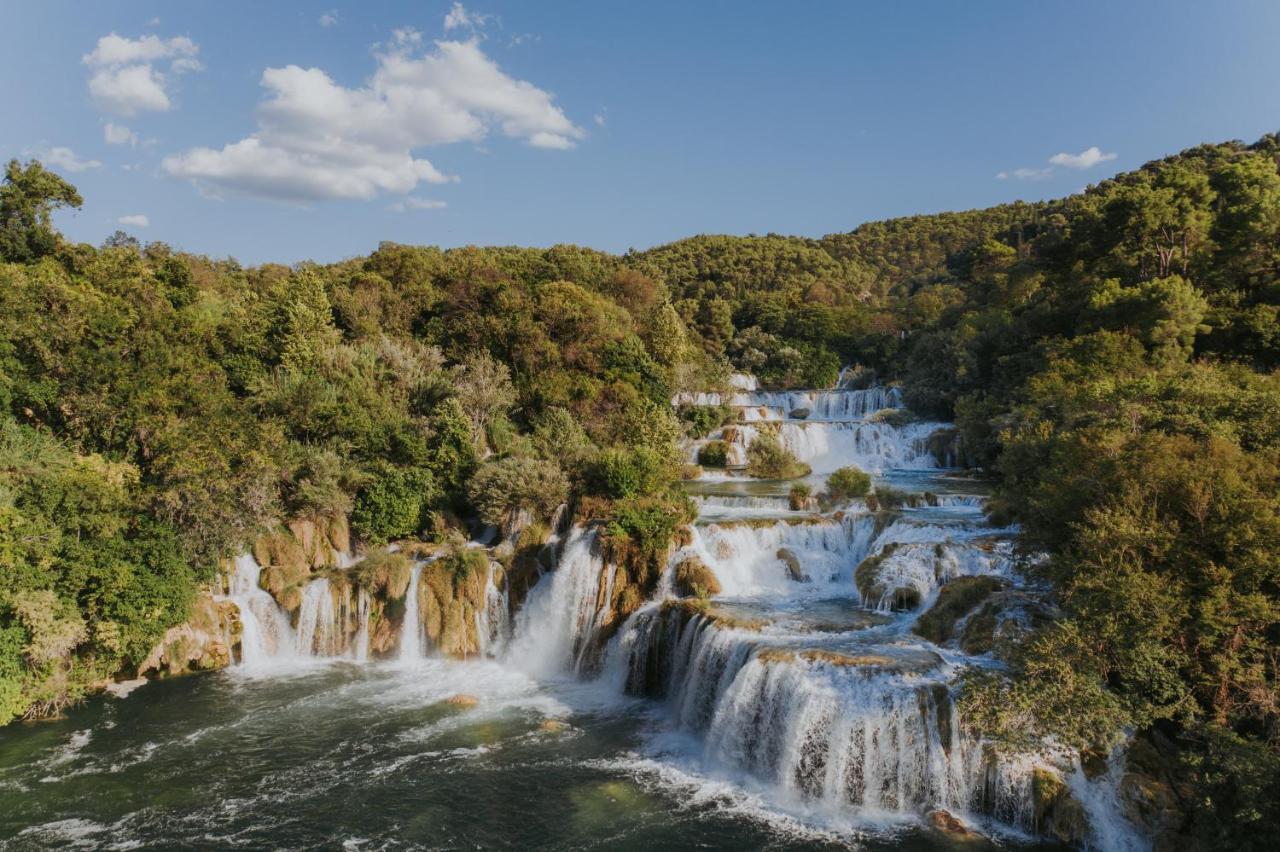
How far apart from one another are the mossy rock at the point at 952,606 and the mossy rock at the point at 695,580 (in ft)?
17.6

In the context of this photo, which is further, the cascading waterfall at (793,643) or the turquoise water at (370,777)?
the cascading waterfall at (793,643)

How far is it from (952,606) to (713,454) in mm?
18617

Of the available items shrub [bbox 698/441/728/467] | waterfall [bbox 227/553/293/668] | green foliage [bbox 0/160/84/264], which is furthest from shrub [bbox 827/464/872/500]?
green foliage [bbox 0/160/84/264]

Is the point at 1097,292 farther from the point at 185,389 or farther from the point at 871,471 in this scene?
the point at 185,389

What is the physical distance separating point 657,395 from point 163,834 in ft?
84.6

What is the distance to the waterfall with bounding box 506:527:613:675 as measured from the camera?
19.3 metres

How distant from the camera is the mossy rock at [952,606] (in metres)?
15.3

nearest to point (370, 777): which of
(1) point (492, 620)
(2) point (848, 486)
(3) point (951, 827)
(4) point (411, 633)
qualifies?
(4) point (411, 633)

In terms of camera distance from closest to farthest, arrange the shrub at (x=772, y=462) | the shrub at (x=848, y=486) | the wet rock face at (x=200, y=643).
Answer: the wet rock face at (x=200, y=643) → the shrub at (x=848, y=486) → the shrub at (x=772, y=462)

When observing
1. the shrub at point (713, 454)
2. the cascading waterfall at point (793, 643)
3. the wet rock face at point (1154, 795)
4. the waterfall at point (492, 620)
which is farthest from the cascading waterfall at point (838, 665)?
the shrub at point (713, 454)

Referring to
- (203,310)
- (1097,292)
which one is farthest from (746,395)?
(203,310)

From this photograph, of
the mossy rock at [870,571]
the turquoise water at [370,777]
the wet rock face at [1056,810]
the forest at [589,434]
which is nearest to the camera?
the wet rock face at [1056,810]

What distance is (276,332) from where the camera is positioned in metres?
29.3

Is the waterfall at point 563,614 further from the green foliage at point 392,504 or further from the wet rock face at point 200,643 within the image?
the wet rock face at point 200,643
